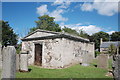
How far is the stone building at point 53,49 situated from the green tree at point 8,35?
2443 centimetres

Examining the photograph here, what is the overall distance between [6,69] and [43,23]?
125 feet

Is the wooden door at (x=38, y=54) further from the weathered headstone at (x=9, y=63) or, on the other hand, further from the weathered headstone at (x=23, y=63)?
the weathered headstone at (x=9, y=63)

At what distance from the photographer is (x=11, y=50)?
3.77 meters

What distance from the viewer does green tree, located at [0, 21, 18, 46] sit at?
34.4 m

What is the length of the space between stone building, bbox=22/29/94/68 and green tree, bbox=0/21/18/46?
24.4 m

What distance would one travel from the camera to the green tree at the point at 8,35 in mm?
34375

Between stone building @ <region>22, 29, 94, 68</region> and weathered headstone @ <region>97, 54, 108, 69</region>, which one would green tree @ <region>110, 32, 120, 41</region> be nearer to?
stone building @ <region>22, 29, 94, 68</region>

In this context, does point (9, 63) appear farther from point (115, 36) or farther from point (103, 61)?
point (115, 36)

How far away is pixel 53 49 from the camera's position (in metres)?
10.8

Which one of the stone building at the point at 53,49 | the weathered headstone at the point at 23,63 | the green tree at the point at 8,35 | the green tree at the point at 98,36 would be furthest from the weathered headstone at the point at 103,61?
the green tree at the point at 98,36

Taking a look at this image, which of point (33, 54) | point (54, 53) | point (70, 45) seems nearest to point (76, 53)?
point (70, 45)

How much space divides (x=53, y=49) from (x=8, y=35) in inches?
1188

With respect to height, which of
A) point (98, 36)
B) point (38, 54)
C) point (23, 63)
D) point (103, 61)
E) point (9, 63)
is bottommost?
point (103, 61)

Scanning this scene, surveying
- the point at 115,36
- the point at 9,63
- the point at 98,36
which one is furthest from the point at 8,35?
the point at 115,36
